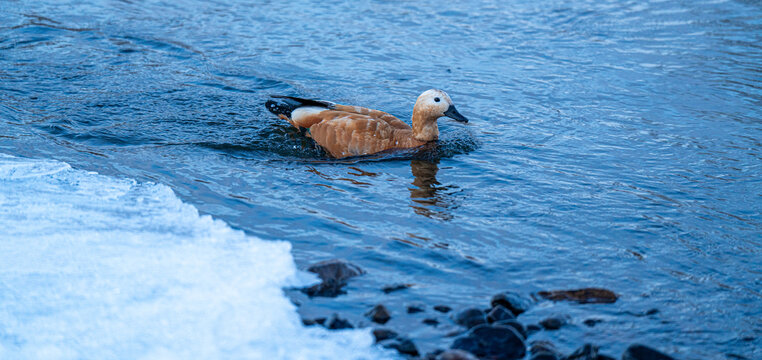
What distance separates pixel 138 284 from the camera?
4453 millimetres

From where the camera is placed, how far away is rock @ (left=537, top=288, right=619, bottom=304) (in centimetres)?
434

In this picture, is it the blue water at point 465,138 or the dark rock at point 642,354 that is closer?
the dark rock at point 642,354

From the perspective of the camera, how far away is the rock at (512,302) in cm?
418

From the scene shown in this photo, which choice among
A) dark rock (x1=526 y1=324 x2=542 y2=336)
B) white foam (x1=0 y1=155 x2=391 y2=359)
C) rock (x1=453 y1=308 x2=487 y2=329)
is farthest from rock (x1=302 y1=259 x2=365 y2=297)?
dark rock (x1=526 y1=324 x2=542 y2=336)

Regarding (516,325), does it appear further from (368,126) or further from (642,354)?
(368,126)

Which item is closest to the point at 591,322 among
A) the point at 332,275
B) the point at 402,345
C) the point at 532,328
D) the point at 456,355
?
the point at 532,328

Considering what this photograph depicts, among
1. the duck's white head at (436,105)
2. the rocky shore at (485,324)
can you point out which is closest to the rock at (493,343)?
the rocky shore at (485,324)

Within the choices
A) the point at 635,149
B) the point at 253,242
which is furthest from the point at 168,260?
the point at 635,149

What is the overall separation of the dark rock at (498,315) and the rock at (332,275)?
0.92 m

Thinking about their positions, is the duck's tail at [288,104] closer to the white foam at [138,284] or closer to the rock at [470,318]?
the white foam at [138,284]

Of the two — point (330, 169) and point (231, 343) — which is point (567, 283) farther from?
point (330, 169)

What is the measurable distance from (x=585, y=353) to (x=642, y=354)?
283mm

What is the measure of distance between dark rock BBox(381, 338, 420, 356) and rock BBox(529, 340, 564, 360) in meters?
0.61

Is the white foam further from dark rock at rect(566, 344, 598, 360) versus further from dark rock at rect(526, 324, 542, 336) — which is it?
dark rock at rect(566, 344, 598, 360)
